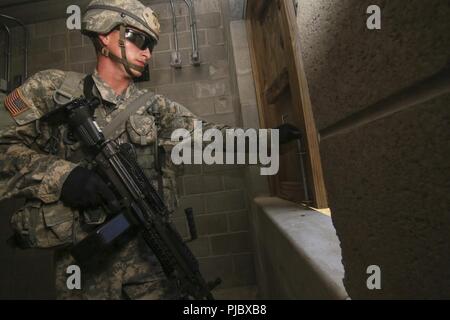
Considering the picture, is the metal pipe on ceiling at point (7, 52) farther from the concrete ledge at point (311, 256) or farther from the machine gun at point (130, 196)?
the concrete ledge at point (311, 256)

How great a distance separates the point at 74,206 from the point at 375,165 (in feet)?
3.52

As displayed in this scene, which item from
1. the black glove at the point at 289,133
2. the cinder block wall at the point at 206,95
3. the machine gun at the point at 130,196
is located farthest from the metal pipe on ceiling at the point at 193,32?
the black glove at the point at 289,133

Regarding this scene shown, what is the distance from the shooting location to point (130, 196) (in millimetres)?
1077

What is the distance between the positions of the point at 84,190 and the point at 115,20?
89cm

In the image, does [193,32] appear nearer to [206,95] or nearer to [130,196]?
[206,95]

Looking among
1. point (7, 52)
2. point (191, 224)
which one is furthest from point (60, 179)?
point (7, 52)

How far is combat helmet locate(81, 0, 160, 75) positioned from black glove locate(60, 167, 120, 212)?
62 centimetres

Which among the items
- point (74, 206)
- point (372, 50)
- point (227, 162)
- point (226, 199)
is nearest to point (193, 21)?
point (227, 162)

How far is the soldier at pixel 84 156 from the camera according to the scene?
1.00 meters

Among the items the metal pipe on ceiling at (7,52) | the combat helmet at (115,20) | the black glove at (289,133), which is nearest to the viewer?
the black glove at (289,133)

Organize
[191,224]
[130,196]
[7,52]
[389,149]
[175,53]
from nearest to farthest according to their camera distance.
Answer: [389,149] → [130,196] → [191,224] → [175,53] → [7,52]

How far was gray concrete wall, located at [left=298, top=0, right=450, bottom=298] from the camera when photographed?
23 cm

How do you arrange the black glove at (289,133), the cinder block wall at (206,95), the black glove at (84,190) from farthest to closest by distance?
the cinder block wall at (206,95) → the black glove at (289,133) → the black glove at (84,190)

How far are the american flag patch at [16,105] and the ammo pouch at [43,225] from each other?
39 centimetres
